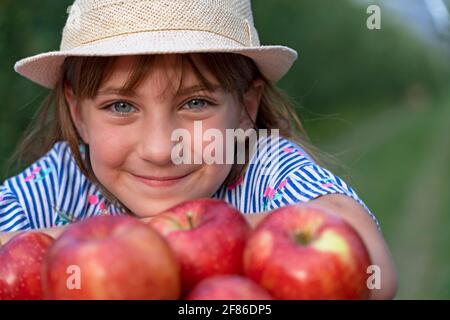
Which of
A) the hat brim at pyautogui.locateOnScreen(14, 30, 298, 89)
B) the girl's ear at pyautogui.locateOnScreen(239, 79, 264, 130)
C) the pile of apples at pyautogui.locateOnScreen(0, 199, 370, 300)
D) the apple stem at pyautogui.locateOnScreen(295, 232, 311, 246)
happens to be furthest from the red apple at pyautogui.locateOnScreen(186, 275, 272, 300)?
the girl's ear at pyautogui.locateOnScreen(239, 79, 264, 130)

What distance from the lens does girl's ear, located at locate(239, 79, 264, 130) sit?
96.9 inches

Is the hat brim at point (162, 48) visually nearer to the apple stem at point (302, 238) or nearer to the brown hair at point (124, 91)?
the brown hair at point (124, 91)

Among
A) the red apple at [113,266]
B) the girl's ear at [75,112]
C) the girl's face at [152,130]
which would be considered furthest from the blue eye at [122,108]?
the red apple at [113,266]

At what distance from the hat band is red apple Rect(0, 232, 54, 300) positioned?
83 centimetres

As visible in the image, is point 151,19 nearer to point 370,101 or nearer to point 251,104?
point 251,104

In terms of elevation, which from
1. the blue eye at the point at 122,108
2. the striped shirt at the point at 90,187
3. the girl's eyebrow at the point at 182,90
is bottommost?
the striped shirt at the point at 90,187

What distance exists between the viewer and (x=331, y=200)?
1.99 metres

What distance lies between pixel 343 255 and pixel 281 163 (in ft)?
3.97

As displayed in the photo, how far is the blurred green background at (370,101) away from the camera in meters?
5.40

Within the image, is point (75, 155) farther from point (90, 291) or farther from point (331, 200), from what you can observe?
point (90, 291)

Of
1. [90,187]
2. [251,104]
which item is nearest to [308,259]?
[251,104]

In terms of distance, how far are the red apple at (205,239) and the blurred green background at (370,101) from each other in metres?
1.30

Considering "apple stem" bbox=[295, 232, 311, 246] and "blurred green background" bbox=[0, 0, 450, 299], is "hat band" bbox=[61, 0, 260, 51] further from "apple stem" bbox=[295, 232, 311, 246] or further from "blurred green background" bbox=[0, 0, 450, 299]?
"apple stem" bbox=[295, 232, 311, 246]
